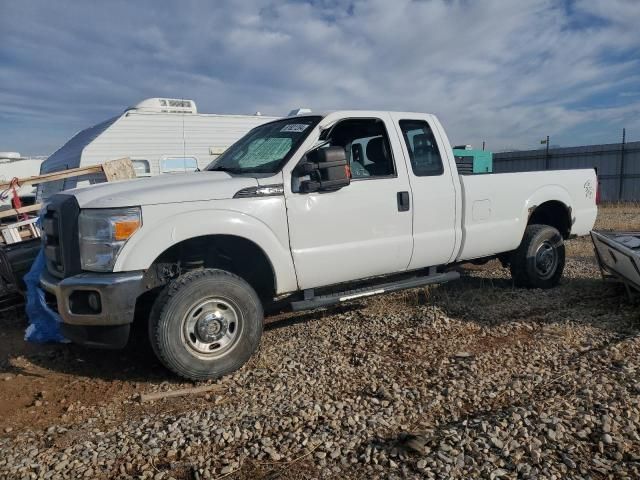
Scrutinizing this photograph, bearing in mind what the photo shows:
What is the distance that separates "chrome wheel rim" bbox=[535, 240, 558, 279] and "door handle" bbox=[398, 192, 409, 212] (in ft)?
7.30

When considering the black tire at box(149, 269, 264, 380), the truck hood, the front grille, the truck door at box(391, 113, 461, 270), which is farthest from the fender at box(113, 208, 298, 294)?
the truck door at box(391, 113, 461, 270)

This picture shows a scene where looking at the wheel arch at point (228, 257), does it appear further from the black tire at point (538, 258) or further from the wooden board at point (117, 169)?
the wooden board at point (117, 169)

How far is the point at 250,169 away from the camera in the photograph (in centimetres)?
436

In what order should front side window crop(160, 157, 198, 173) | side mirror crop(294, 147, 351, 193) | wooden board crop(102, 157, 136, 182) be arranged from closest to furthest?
side mirror crop(294, 147, 351, 193)
wooden board crop(102, 157, 136, 182)
front side window crop(160, 157, 198, 173)

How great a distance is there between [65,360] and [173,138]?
7.55 metres

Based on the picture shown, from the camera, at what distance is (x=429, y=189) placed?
15.8 feet

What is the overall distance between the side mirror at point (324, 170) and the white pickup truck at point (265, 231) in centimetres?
1

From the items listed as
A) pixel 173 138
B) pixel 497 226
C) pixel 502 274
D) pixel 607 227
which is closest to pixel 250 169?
pixel 497 226

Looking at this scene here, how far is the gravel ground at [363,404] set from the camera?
8.63 feet

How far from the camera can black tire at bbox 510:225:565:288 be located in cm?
582

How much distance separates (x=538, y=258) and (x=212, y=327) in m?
4.16

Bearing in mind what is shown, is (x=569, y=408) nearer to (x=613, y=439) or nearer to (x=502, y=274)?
(x=613, y=439)

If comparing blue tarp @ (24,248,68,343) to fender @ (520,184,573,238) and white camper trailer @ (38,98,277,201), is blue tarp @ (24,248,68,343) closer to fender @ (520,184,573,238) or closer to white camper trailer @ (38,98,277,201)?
fender @ (520,184,573,238)

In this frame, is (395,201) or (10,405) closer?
(10,405)
